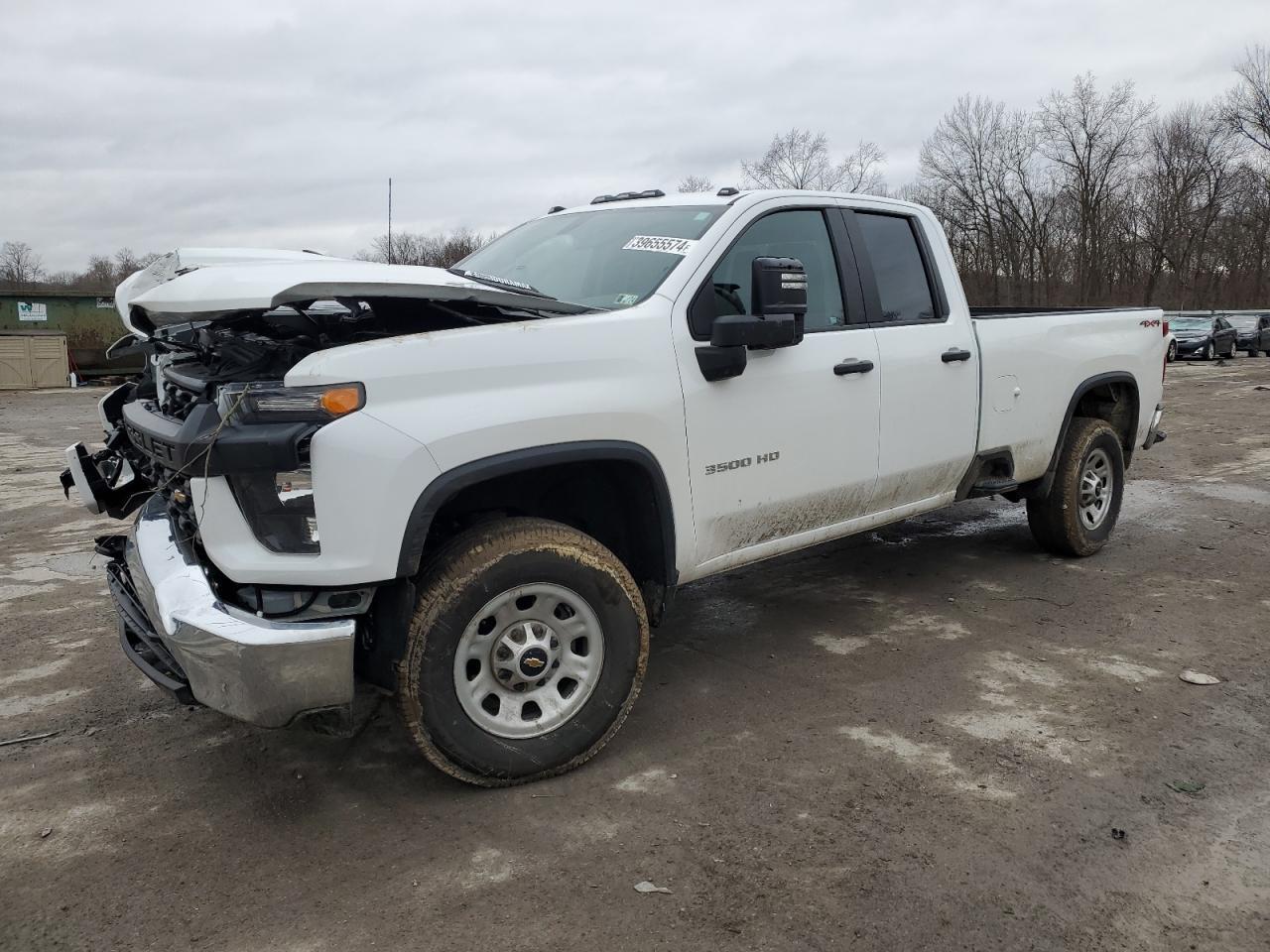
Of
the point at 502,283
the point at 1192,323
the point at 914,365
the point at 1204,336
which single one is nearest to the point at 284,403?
the point at 502,283

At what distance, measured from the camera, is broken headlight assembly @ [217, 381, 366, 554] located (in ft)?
8.96

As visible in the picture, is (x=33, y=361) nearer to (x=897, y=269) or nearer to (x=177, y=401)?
(x=177, y=401)

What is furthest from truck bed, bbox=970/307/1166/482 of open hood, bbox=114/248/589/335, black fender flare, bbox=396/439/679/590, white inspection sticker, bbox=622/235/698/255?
open hood, bbox=114/248/589/335

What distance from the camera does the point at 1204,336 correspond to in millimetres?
29250

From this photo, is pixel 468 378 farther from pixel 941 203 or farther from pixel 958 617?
pixel 941 203

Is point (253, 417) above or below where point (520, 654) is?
above

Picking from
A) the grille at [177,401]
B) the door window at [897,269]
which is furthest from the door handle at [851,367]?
the grille at [177,401]

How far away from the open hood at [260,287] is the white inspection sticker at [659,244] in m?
0.52

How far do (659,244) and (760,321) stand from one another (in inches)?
24.0

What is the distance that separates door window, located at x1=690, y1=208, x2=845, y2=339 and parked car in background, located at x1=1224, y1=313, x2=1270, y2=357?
3254 centimetres

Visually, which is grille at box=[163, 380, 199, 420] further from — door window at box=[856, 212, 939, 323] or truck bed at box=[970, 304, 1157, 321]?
truck bed at box=[970, 304, 1157, 321]

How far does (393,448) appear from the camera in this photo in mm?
2803

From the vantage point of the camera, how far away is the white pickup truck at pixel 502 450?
2.78 m

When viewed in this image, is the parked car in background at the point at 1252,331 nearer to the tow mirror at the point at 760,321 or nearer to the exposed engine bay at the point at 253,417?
the tow mirror at the point at 760,321
